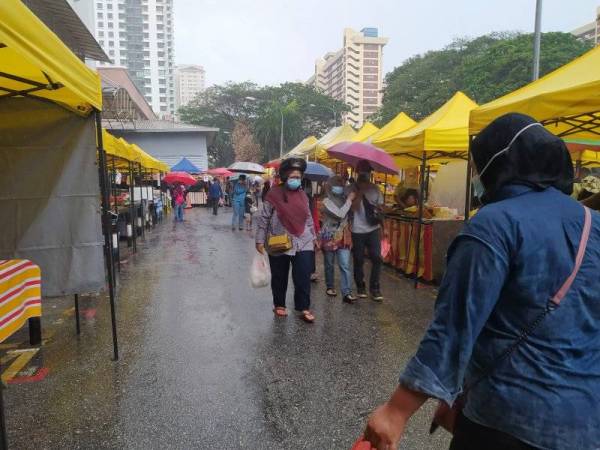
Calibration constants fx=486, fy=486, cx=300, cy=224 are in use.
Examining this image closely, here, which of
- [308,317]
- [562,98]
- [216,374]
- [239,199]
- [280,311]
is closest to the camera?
[216,374]

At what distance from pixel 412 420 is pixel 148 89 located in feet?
494

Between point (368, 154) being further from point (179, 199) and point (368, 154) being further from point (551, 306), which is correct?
point (179, 199)

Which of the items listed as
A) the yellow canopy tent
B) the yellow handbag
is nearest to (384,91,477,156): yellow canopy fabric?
the yellow handbag

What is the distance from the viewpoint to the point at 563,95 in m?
4.32

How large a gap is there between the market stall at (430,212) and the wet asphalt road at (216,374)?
730 millimetres

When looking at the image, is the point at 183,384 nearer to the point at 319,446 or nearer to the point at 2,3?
the point at 319,446

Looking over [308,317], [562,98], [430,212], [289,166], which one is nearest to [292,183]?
[289,166]

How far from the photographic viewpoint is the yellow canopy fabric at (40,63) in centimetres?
260

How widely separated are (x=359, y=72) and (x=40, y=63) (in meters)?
147

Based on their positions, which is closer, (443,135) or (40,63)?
(40,63)

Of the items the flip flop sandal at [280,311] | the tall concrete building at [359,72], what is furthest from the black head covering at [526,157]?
the tall concrete building at [359,72]

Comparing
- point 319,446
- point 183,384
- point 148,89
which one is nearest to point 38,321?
point 183,384

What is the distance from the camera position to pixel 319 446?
3125 mm

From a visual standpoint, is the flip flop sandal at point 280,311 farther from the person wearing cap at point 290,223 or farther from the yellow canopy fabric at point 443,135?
the yellow canopy fabric at point 443,135
